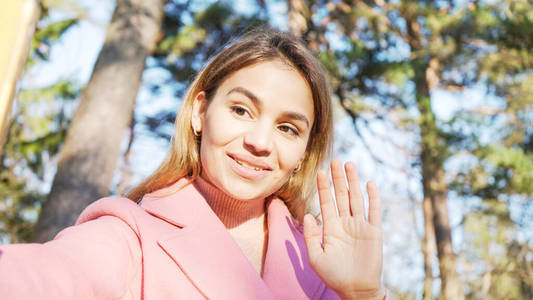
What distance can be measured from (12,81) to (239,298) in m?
0.94

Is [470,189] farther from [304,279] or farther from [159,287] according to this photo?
[159,287]

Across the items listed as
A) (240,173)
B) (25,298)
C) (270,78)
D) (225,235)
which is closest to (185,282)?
(225,235)

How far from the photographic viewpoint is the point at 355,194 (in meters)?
1.42

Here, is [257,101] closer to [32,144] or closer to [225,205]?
[225,205]

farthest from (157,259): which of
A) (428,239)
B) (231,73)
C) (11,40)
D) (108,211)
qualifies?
(428,239)

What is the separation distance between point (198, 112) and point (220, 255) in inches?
20.5

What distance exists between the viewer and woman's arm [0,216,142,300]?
2.39 ft

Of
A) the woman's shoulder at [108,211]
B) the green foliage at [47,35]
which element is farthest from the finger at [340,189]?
the green foliage at [47,35]

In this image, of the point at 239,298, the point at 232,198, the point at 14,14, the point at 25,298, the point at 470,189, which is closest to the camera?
the point at 14,14

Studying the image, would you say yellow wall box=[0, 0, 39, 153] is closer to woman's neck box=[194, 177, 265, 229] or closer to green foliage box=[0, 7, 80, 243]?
woman's neck box=[194, 177, 265, 229]

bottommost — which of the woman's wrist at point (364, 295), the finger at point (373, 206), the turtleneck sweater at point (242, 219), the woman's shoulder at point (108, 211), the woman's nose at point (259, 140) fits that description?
the turtleneck sweater at point (242, 219)

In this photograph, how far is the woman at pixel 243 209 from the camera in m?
1.13

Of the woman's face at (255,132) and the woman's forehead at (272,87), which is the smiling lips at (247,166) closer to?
the woman's face at (255,132)

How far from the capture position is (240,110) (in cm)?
144
